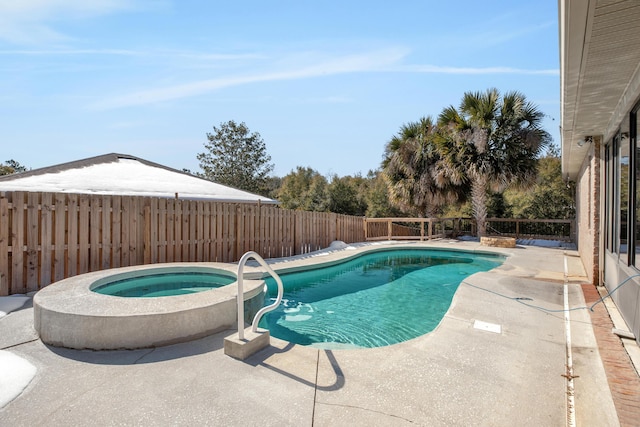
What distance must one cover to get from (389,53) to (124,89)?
22.9 ft

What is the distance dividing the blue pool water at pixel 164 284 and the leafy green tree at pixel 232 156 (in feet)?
71.2

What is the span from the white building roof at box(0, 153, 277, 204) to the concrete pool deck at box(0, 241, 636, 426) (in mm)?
3193

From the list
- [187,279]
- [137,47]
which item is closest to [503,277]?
[187,279]

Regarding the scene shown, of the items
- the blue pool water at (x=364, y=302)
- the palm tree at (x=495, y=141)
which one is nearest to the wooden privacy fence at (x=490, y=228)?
the palm tree at (x=495, y=141)

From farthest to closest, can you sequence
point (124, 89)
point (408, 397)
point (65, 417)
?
point (124, 89) → point (408, 397) → point (65, 417)

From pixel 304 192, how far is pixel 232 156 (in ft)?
21.6

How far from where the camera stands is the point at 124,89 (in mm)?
8898

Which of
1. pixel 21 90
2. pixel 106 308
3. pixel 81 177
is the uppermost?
pixel 21 90

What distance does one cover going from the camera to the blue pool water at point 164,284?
4.42 metres

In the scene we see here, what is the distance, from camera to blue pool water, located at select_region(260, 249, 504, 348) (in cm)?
423

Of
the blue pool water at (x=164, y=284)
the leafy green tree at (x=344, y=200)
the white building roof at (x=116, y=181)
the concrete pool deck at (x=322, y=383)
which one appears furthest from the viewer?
the leafy green tree at (x=344, y=200)

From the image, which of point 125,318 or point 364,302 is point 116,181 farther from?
point 364,302

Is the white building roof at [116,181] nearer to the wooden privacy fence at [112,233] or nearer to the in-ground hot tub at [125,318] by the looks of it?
the wooden privacy fence at [112,233]

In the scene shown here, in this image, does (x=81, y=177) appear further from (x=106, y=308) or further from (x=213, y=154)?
(x=213, y=154)
